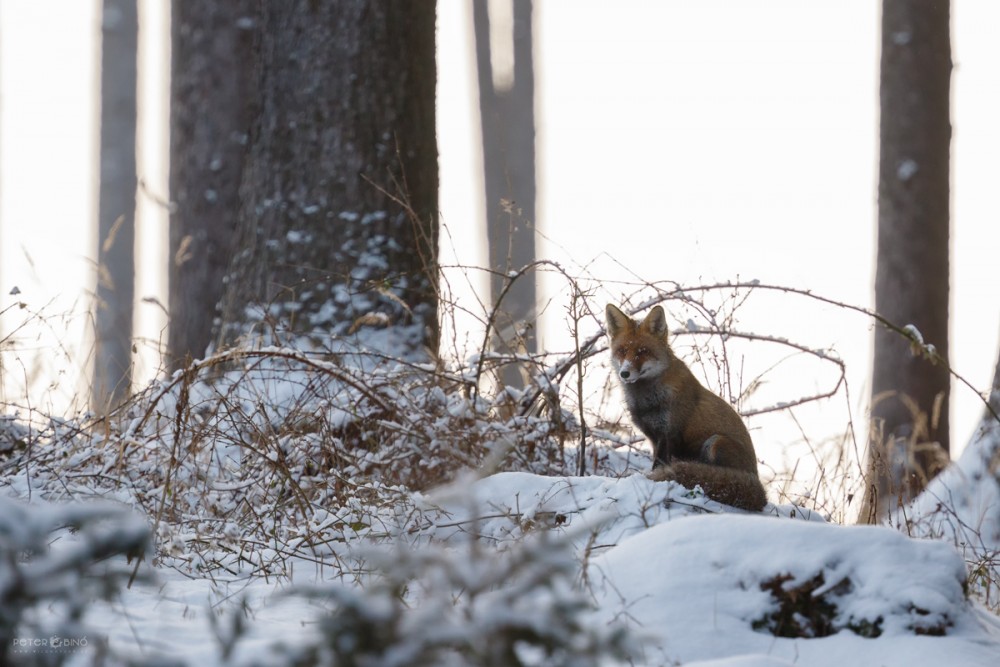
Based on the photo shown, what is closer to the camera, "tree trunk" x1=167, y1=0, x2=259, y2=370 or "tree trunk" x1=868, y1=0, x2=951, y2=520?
"tree trunk" x1=868, y1=0, x2=951, y2=520

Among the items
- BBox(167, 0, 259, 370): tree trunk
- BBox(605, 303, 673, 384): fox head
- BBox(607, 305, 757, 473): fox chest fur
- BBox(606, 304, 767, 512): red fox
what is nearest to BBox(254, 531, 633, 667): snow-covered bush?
BBox(606, 304, 767, 512): red fox

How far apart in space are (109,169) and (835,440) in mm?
15358

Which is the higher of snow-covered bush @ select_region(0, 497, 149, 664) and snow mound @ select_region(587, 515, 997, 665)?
snow-covered bush @ select_region(0, 497, 149, 664)

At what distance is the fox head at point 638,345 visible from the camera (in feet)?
16.6

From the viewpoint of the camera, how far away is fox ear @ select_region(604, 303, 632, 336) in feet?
17.0

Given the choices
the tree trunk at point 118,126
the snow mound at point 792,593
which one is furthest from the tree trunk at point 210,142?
the tree trunk at point 118,126

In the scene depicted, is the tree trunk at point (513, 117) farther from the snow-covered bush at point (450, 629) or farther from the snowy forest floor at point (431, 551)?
the snow-covered bush at point (450, 629)

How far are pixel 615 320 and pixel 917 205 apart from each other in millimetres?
4432

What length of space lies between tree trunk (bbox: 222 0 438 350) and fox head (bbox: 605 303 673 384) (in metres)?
1.71

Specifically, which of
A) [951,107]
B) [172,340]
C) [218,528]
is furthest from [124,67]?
[218,528]

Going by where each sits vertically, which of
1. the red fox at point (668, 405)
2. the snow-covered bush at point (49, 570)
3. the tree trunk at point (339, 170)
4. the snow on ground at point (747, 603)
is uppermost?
the tree trunk at point (339, 170)

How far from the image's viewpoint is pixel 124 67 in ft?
59.3

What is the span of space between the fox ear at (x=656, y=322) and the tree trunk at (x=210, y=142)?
16.1ft

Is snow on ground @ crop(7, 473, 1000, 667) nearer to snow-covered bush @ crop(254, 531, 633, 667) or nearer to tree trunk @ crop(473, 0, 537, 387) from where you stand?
snow-covered bush @ crop(254, 531, 633, 667)
